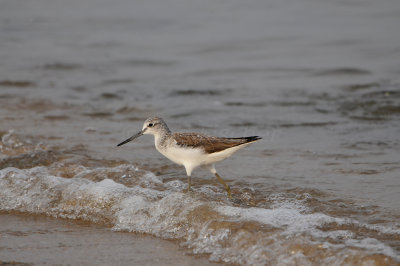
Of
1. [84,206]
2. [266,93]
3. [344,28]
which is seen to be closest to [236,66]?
[266,93]

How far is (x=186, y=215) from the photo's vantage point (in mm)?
5793

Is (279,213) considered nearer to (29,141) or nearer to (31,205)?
(31,205)

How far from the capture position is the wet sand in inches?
197

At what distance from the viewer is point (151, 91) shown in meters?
12.6

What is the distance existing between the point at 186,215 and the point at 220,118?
483 cm

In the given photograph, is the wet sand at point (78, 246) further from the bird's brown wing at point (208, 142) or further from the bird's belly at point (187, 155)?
the bird's brown wing at point (208, 142)

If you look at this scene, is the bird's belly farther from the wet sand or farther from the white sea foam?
the wet sand

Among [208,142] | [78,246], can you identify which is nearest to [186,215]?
[208,142]

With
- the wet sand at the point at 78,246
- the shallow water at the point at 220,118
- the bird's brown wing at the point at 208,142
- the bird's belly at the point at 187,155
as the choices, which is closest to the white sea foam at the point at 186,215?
the shallow water at the point at 220,118

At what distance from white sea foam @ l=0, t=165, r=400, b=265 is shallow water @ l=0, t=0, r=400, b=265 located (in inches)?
0.7

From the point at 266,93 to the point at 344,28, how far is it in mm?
5373

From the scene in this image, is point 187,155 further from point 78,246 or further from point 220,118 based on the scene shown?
point 220,118

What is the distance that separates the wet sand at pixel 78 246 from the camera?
5.00m

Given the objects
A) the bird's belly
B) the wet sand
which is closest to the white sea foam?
the wet sand
